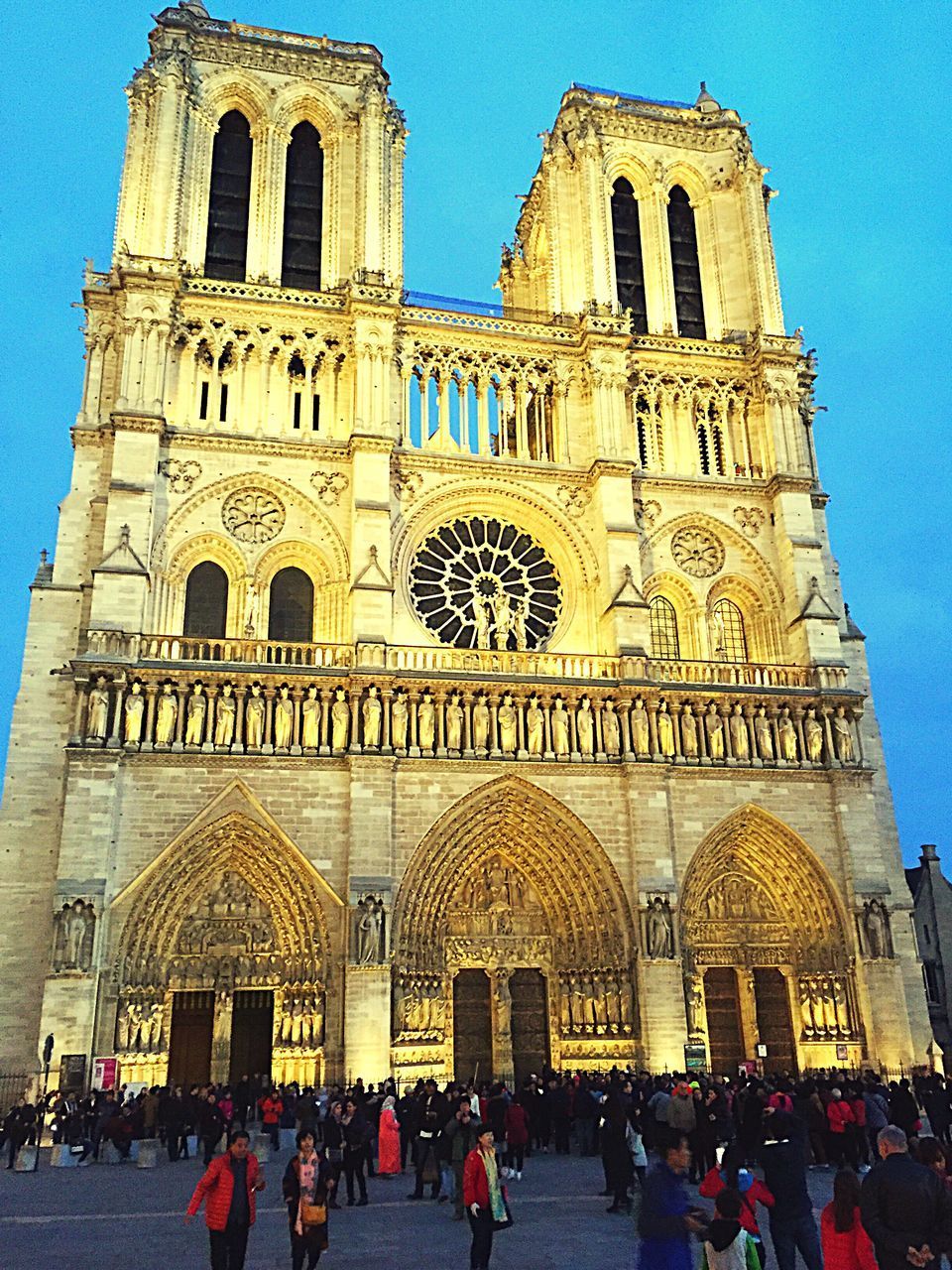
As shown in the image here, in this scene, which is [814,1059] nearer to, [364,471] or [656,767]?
[656,767]

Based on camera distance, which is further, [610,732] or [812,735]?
[812,735]

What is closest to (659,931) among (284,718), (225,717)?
(284,718)

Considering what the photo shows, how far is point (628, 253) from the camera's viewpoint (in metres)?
29.2

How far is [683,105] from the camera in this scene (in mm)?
30625

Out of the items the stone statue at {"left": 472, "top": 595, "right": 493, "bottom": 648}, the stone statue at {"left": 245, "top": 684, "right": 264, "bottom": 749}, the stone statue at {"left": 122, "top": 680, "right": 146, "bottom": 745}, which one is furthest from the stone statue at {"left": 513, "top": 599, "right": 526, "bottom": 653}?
the stone statue at {"left": 122, "top": 680, "right": 146, "bottom": 745}

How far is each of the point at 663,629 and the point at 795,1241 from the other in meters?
19.1

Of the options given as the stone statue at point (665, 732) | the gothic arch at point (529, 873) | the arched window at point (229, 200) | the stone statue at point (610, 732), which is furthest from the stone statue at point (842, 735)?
the arched window at point (229, 200)

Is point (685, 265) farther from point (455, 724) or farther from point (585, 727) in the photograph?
point (455, 724)

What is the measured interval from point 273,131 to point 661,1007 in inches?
876

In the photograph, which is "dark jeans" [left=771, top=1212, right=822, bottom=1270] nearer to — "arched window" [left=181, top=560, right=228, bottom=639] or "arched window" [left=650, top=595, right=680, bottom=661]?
"arched window" [left=181, top=560, right=228, bottom=639]

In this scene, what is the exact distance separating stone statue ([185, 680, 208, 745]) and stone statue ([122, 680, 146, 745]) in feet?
2.75

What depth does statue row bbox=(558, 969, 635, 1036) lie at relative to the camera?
2066 cm

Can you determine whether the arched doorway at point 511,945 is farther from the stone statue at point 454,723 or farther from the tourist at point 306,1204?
the tourist at point 306,1204

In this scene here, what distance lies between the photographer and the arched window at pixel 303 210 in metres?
26.5
